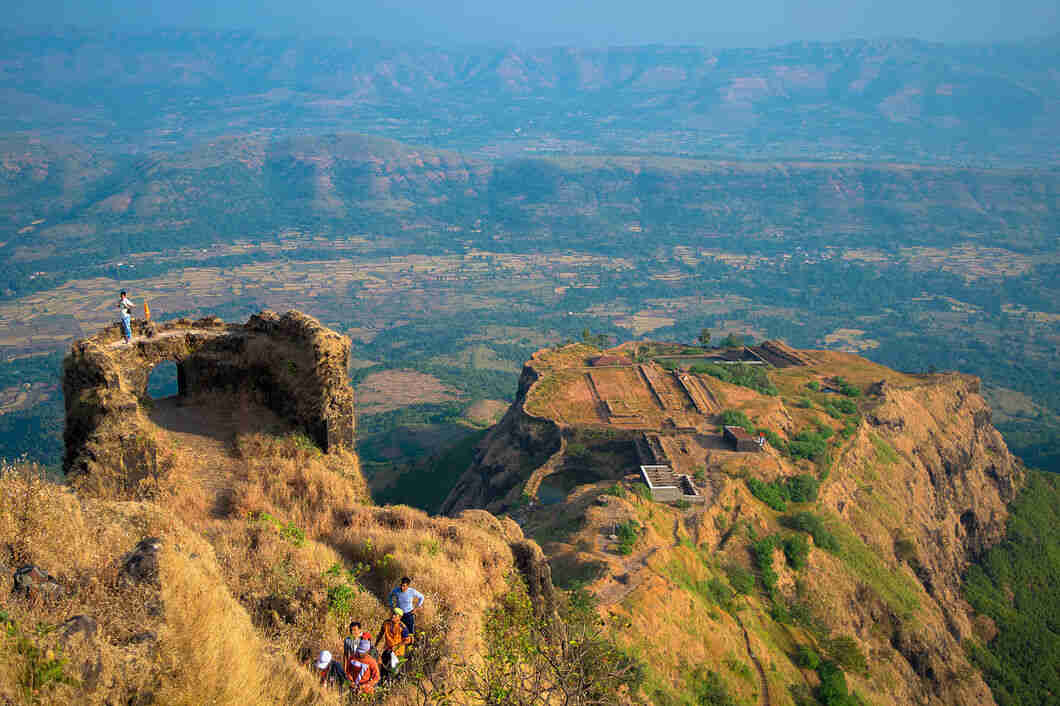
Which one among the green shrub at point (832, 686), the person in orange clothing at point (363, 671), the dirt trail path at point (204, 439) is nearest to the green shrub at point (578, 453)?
the green shrub at point (832, 686)

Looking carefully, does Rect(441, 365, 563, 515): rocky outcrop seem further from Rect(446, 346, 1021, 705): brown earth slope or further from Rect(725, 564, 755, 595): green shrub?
Rect(725, 564, 755, 595): green shrub

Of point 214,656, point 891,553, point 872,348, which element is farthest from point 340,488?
point 872,348

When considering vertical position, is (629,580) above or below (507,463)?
above

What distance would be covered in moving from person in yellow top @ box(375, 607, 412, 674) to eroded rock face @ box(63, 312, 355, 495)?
27.6 ft

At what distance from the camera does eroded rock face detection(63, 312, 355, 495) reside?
57.3ft

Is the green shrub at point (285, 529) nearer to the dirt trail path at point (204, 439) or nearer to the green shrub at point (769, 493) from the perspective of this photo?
the dirt trail path at point (204, 439)

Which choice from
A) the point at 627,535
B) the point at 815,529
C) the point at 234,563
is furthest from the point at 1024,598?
the point at 234,563

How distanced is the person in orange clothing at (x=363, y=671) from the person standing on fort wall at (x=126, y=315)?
47.4 feet

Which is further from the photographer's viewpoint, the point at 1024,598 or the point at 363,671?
the point at 1024,598

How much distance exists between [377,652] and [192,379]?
1377 cm

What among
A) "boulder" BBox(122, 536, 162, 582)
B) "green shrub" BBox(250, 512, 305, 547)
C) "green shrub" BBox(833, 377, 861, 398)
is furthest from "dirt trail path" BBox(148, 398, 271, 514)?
"green shrub" BBox(833, 377, 861, 398)

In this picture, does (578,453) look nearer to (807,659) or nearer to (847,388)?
(807,659)

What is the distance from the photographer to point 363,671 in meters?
11.7

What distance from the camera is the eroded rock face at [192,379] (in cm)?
1747
